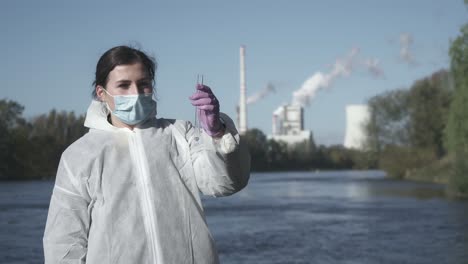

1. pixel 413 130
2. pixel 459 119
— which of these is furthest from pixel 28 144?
pixel 459 119

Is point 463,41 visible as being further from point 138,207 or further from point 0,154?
point 0,154

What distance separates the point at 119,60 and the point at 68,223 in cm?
59

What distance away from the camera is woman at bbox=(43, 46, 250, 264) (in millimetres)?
2211

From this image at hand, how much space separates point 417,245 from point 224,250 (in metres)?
3.77

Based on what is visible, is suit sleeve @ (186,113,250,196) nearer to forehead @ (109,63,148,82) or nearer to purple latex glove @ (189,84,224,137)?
purple latex glove @ (189,84,224,137)

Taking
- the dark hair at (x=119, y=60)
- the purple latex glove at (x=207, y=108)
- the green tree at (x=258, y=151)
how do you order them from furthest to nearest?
the green tree at (x=258, y=151)
the dark hair at (x=119, y=60)
the purple latex glove at (x=207, y=108)

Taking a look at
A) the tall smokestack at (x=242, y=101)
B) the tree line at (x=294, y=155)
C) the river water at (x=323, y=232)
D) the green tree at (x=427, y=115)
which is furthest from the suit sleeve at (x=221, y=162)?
the tall smokestack at (x=242, y=101)

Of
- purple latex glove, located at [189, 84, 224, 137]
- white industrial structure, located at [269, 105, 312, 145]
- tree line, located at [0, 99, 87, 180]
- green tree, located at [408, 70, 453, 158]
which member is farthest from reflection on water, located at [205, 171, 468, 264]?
white industrial structure, located at [269, 105, 312, 145]

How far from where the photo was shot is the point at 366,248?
41.3 feet

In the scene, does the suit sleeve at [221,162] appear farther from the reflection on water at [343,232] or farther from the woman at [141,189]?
the reflection on water at [343,232]

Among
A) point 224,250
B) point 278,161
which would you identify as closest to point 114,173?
point 224,250

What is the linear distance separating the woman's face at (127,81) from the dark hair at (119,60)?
0.02 metres

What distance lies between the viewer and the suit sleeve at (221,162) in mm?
2162

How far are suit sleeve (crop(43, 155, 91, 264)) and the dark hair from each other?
379 mm
